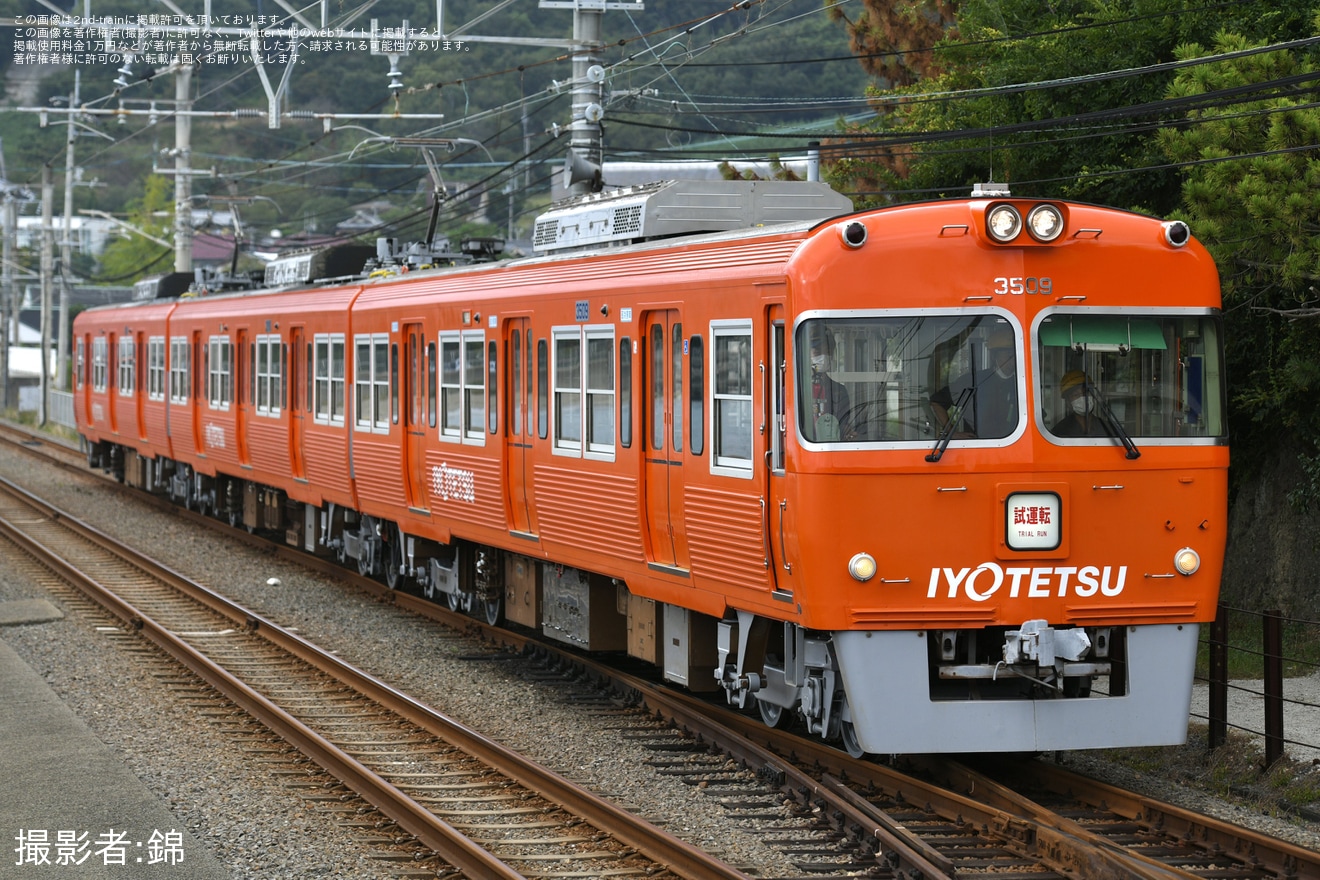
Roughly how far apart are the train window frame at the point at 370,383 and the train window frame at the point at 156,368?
949cm

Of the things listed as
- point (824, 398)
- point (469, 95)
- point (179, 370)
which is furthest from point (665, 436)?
point (469, 95)

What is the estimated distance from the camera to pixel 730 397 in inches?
364

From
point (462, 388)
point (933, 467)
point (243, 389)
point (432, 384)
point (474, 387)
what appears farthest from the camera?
point (243, 389)

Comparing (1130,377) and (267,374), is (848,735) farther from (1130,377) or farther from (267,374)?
(267,374)

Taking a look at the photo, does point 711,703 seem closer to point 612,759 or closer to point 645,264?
point 612,759

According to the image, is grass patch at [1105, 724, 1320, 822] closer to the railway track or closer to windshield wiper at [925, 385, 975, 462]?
windshield wiper at [925, 385, 975, 462]

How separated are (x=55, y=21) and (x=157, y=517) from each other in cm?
844

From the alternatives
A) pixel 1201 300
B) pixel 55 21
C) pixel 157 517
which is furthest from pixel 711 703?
pixel 157 517

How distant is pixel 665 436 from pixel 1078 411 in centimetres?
259

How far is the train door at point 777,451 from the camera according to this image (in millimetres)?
8570

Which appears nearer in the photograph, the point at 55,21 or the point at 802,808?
the point at 802,808

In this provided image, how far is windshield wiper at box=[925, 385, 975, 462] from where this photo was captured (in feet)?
27.1

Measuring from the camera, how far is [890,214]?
8.47 metres

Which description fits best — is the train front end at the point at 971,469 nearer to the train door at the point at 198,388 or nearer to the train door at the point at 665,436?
the train door at the point at 665,436
